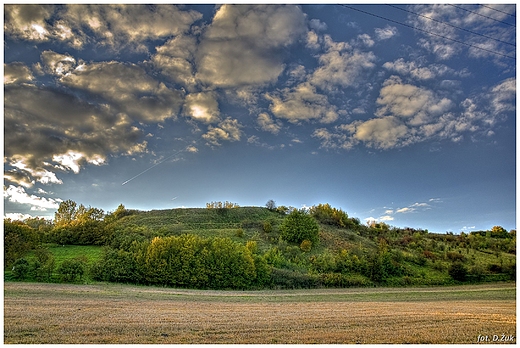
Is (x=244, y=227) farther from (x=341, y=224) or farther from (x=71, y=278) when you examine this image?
(x=71, y=278)

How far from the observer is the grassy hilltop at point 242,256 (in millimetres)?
50000

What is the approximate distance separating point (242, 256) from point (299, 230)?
25433mm

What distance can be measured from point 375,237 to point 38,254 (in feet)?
265

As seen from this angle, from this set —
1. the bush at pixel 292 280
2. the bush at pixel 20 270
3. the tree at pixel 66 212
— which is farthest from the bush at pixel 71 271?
the tree at pixel 66 212

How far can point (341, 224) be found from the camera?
4045 inches

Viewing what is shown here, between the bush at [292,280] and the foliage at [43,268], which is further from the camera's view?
the bush at [292,280]

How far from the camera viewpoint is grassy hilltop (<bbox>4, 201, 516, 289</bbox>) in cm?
5000

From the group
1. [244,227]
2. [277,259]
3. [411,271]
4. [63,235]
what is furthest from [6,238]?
[411,271]

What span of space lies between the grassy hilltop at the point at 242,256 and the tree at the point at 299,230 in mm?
228

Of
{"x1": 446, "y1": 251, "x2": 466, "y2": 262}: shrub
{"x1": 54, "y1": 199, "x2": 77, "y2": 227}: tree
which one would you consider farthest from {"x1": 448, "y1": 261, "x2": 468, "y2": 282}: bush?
{"x1": 54, "y1": 199, "x2": 77, "y2": 227}: tree

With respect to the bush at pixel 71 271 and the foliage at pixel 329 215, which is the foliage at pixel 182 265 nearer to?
the bush at pixel 71 271

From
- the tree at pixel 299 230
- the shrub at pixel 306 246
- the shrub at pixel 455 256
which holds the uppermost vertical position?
the tree at pixel 299 230

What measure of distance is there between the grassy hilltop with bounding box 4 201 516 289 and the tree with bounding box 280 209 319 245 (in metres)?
0.23

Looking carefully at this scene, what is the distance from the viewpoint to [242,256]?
176 feet
